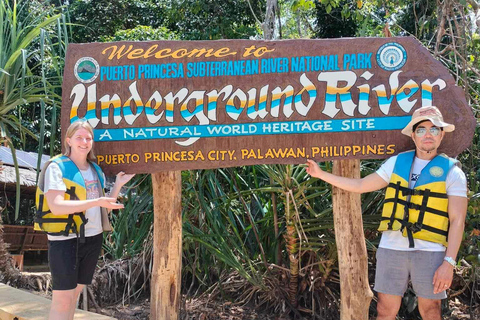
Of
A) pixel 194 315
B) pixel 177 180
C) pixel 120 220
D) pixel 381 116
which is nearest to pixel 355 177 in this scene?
pixel 381 116

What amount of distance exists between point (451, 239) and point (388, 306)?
549 mm

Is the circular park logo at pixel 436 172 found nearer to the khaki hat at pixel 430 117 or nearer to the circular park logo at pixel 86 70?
the khaki hat at pixel 430 117

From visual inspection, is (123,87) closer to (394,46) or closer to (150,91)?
(150,91)

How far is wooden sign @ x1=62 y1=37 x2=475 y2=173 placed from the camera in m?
3.71

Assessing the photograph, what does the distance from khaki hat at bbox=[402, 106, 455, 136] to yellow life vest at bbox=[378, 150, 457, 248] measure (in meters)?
0.20

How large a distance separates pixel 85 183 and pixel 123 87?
0.80m

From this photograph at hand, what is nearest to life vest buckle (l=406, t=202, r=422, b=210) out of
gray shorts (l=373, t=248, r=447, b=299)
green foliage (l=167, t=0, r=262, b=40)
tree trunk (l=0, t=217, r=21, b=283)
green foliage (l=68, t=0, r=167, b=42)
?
gray shorts (l=373, t=248, r=447, b=299)

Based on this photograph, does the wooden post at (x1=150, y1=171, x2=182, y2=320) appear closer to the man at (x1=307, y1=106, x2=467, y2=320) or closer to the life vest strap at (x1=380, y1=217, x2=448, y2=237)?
the man at (x1=307, y1=106, x2=467, y2=320)

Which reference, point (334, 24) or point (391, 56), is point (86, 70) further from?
point (334, 24)

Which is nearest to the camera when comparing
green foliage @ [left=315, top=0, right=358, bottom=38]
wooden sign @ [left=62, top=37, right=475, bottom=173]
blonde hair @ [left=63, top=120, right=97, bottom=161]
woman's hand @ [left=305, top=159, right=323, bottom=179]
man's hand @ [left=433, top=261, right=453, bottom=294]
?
man's hand @ [left=433, top=261, right=453, bottom=294]

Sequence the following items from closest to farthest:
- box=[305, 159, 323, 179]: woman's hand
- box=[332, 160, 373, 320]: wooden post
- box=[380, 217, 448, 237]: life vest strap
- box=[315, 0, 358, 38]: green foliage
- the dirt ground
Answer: box=[380, 217, 448, 237]: life vest strap, box=[305, 159, 323, 179]: woman's hand, box=[332, 160, 373, 320]: wooden post, the dirt ground, box=[315, 0, 358, 38]: green foliage

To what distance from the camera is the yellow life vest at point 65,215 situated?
130 inches

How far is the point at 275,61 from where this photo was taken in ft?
12.5

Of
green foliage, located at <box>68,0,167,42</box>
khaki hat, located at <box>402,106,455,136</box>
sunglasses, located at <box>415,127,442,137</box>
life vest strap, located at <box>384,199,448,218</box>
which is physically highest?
green foliage, located at <box>68,0,167,42</box>
